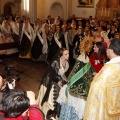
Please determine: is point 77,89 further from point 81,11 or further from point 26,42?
point 81,11

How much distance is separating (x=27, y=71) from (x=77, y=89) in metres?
4.67

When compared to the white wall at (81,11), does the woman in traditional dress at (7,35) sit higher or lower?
lower

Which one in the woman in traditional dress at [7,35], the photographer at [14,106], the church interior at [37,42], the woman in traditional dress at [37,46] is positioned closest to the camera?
the photographer at [14,106]

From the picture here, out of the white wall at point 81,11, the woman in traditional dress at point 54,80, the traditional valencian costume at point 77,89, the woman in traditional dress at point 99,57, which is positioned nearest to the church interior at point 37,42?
the woman in traditional dress at point 99,57

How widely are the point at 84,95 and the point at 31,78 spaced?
152 inches

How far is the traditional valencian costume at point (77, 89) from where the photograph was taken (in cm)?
413

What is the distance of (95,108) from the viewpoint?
3.15m

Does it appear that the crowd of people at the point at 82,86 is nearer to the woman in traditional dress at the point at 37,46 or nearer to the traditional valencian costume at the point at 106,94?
the traditional valencian costume at the point at 106,94

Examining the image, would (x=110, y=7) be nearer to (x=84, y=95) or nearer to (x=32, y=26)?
(x=32, y=26)

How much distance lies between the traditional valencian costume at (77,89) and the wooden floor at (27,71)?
2.20 m

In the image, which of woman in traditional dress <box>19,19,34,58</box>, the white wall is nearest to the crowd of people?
woman in traditional dress <box>19,19,34,58</box>

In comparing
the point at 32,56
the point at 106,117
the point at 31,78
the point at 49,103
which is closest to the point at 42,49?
the point at 32,56

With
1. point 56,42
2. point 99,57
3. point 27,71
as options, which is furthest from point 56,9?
point 99,57

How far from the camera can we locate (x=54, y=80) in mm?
4754
